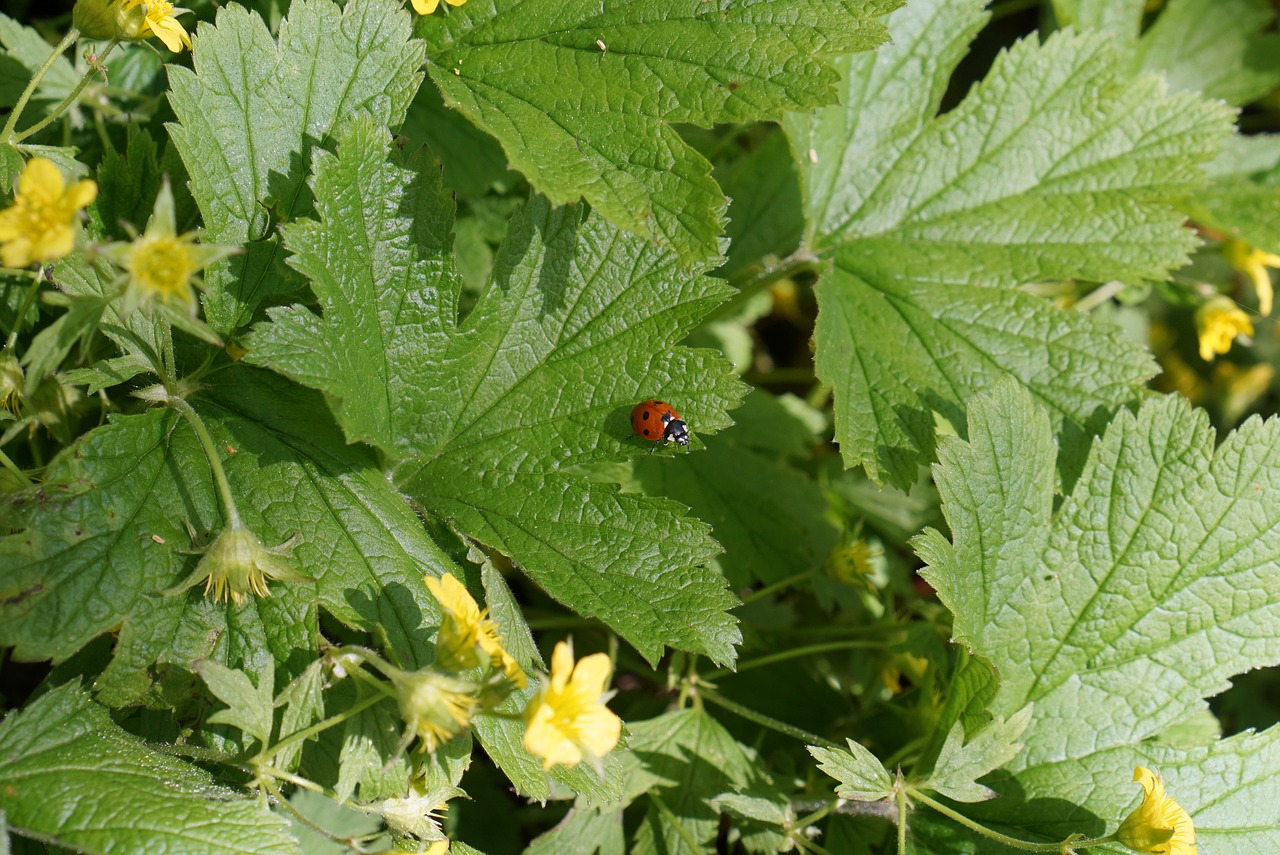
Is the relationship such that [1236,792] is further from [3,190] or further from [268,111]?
[3,190]

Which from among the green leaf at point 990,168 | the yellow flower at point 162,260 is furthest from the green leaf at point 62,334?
the green leaf at point 990,168

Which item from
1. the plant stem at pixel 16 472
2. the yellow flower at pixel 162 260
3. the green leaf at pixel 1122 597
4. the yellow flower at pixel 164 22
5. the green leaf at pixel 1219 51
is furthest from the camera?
the green leaf at pixel 1219 51

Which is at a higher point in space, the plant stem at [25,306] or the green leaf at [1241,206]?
the green leaf at [1241,206]

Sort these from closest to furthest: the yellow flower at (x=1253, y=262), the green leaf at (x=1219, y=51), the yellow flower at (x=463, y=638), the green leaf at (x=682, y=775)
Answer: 1. the yellow flower at (x=463, y=638)
2. the green leaf at (x=682, y=775)
3. the yellow flower at (x=1253, y=262)
4. the green leaf at (x=1219, y=51)

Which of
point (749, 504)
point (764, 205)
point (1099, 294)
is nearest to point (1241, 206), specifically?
point (1099, 294)

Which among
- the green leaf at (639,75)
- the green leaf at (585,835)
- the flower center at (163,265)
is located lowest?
the green leaf at (585,835)

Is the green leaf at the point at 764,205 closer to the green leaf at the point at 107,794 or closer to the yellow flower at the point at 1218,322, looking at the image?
the yellow flower at the point at 1218,322
